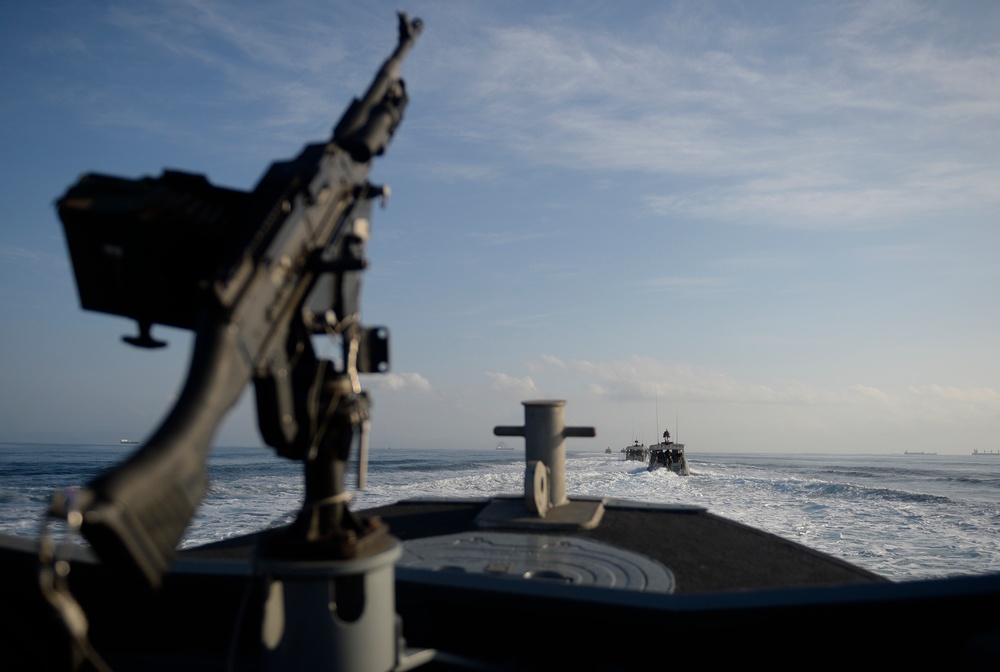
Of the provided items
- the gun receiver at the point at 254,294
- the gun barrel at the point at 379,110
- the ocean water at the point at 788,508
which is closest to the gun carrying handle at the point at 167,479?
the gun receiver at the point at 254,294

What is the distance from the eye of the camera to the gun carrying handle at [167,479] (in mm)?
1450

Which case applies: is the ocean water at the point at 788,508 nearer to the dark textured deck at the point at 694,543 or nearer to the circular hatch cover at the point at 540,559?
the dark textured deck at the point at 694,543

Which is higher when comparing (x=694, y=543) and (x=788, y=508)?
(x=694, y=543)

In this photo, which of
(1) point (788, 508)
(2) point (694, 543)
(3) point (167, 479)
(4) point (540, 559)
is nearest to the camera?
(3) point (167, 479)

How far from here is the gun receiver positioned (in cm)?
176

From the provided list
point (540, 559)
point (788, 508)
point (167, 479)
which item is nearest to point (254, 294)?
point (167, 479)

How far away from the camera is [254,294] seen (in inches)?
78.7

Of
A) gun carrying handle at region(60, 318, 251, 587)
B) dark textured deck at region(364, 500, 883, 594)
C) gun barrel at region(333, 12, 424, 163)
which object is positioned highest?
gun barrel at region(333, 12, 424, 163)

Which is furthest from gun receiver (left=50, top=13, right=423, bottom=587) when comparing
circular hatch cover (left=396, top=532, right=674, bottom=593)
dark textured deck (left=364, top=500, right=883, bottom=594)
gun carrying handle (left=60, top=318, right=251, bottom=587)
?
dark textured deck (left=364, top=500, right=883, bottom=594)

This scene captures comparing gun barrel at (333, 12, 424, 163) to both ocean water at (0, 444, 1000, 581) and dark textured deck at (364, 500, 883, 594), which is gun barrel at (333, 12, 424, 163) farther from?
ocean water at (0, 444, 1000, 581)

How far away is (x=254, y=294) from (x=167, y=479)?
0.62 m

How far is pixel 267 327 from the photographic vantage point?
2.09 meters

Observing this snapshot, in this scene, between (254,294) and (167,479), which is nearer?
(167,479)

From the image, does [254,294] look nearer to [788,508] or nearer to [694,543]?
[694,543]
